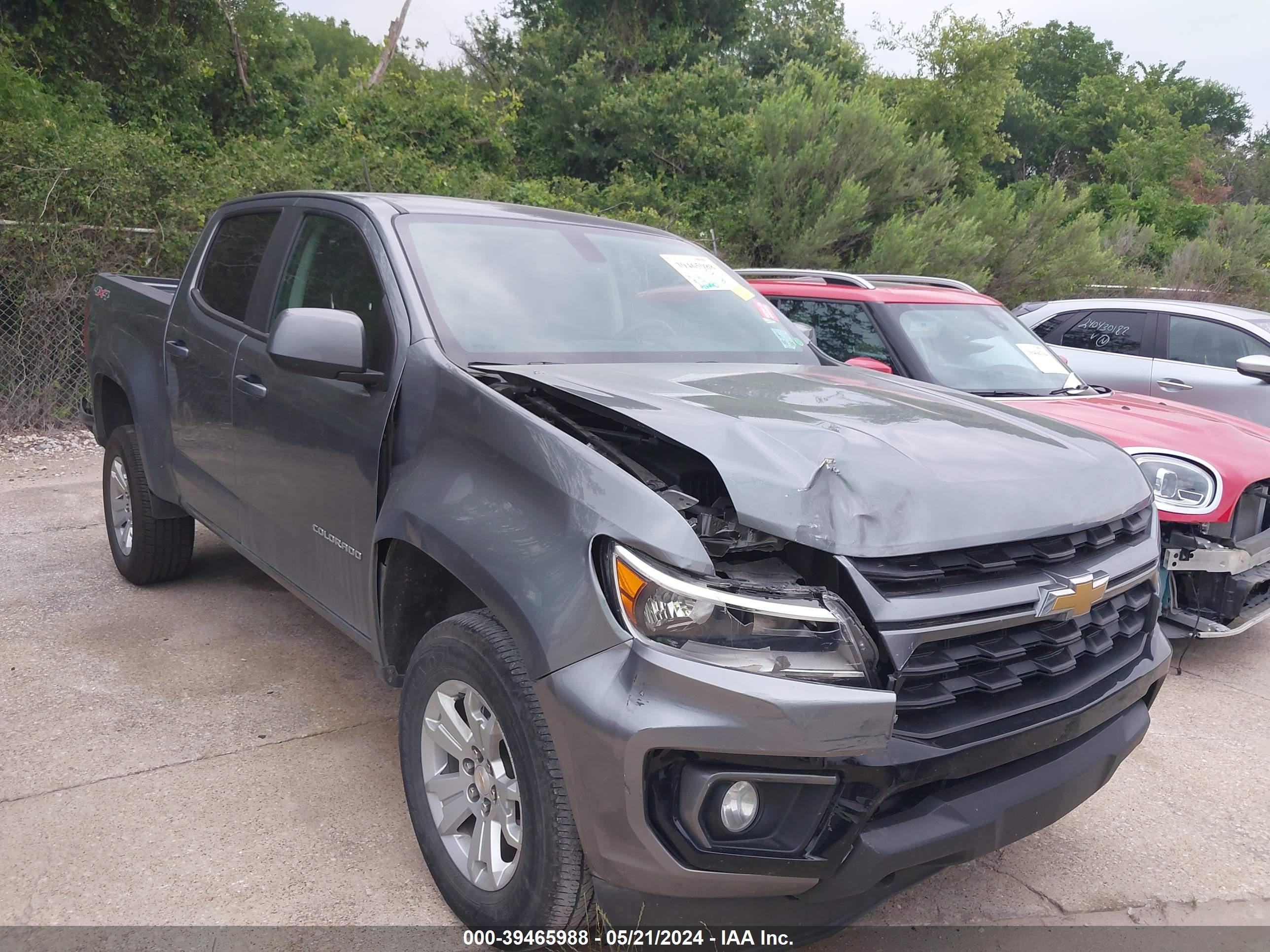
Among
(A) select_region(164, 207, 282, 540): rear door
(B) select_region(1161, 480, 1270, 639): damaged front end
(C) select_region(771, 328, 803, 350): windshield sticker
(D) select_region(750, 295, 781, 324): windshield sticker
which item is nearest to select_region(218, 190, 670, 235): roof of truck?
(A) select_region(164, 207, 282, 540): rear door

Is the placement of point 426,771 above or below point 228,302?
below

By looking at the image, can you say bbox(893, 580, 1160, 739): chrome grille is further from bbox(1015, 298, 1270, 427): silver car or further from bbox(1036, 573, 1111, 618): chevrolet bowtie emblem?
bbox(1015, 298, 1270, 427): silver car

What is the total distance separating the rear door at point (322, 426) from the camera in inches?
111

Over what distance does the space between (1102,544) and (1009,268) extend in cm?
1390

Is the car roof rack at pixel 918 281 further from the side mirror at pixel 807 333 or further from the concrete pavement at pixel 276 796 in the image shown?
the concrete pavement at pixel 276 796

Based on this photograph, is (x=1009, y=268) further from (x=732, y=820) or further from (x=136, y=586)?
(x=732, y=820)

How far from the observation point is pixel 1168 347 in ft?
26.4

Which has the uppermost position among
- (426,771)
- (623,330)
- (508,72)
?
(508,72)

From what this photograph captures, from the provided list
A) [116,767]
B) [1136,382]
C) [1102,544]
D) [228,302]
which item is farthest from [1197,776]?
[1136,382]

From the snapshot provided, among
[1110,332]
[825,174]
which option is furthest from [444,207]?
[825,174]

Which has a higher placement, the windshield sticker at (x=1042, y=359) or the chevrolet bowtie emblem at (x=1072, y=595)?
the windshield sticker at (x=1042, y=359)

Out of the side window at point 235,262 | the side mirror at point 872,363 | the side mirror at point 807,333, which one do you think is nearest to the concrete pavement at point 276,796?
the side window at point 235,262

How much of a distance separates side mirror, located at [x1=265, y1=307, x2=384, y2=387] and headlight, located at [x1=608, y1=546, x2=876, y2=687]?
4.03ft

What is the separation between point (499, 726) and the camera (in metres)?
2.18
